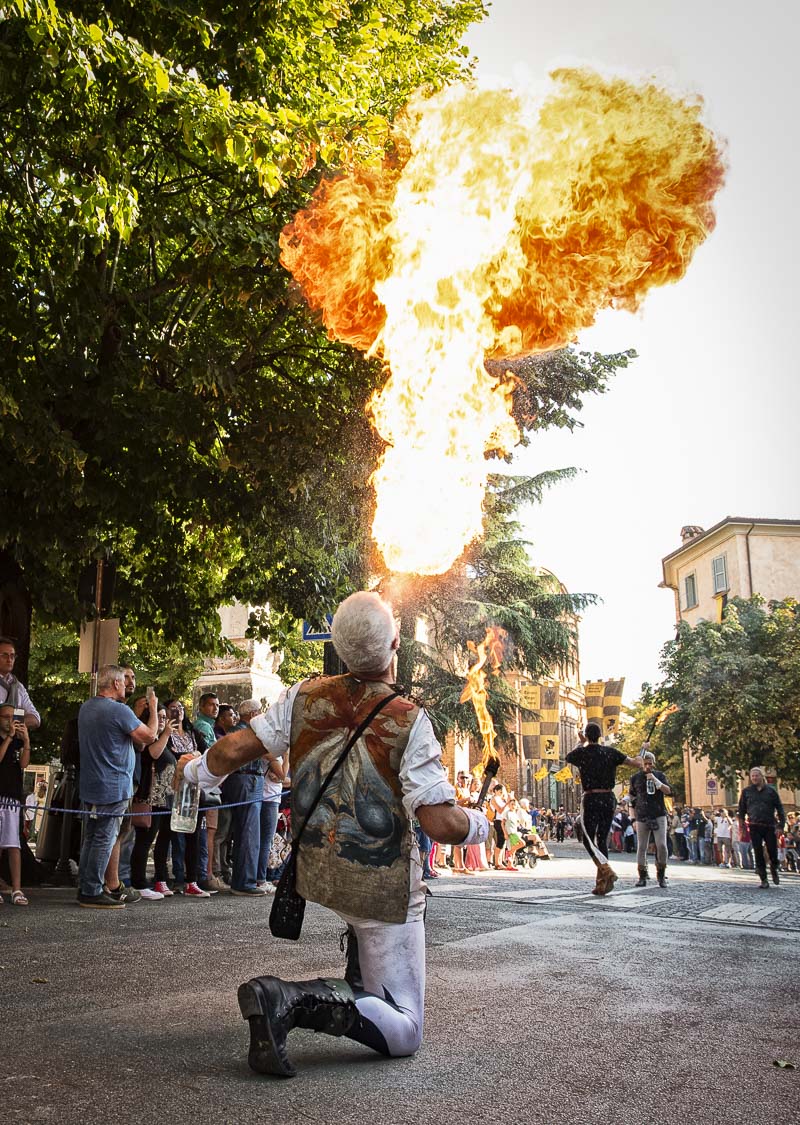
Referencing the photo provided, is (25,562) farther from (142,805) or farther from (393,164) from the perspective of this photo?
(393,164)

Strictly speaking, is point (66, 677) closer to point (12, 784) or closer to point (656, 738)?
point (12, 784)

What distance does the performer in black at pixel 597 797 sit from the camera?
12622 mm

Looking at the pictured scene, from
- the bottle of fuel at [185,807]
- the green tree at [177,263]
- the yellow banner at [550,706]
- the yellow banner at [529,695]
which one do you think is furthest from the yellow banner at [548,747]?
the bottle of fuel at [185,807]

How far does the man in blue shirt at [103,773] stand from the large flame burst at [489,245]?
3041 millimetres

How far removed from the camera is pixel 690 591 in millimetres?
64000

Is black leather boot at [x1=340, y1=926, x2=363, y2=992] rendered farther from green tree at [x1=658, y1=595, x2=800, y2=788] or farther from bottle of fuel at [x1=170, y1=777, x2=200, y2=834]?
green tree at [x1=658, y1=595, x2=800, y2=788]

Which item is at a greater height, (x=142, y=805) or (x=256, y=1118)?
(x=142, y=805)

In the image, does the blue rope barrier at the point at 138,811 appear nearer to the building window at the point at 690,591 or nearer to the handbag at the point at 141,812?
the handbag at the point at 141,812

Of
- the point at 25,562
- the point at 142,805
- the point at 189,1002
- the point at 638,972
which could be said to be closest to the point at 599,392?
the point at 25,562

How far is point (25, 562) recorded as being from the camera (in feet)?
46.4

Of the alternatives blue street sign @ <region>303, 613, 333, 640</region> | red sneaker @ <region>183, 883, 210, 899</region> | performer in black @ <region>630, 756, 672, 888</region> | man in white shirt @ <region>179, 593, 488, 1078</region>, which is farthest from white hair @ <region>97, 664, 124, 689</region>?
performer in black @ <region>630, 756, 672, 888</region>

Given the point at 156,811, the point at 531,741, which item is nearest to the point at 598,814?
the point at 156,811

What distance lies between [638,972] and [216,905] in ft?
14.9

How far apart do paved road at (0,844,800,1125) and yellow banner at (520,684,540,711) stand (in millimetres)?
19373
